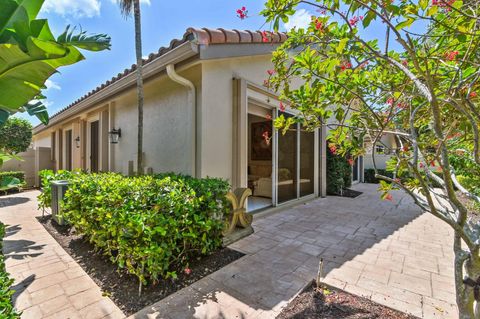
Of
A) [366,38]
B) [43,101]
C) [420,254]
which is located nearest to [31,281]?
[43,101]

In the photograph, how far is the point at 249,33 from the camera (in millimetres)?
5812

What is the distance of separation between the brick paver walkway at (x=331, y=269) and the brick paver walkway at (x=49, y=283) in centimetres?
80

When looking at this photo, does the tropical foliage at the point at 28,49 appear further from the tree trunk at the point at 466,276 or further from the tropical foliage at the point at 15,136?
the tropical foliage at the point at 15,136

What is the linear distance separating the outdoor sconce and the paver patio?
3487 mm

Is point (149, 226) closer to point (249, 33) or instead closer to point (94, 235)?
point (94, 235)

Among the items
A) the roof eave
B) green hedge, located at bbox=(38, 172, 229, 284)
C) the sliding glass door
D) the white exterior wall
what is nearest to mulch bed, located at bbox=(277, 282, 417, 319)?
green hedge, located at bbox=(38, 172, 229, 284)

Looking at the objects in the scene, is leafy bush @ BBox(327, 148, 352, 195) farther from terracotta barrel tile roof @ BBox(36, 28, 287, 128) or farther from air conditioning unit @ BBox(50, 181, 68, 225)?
air conditioning unit @ BBox(50, 181, 68, 225)

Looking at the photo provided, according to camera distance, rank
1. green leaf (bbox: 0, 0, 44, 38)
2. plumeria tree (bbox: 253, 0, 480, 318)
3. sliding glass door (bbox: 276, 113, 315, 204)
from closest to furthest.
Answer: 1. plumeria tree (bbox: 253, 0, 480, 318)
2. green leaf (bbox: 0, 0, 44, 38)
3. sliding glass door (bbox: 276, 113, 315, 204)

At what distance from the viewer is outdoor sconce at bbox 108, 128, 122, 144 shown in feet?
28.3

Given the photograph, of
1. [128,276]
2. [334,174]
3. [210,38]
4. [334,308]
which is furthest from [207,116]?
[334,174]

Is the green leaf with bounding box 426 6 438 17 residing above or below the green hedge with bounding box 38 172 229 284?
above

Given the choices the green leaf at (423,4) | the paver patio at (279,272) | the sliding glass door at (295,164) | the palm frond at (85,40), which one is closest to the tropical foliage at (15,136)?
the paver patio at (279,272)

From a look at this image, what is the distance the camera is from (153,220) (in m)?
3.21

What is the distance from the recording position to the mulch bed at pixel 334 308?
2.72 metres
